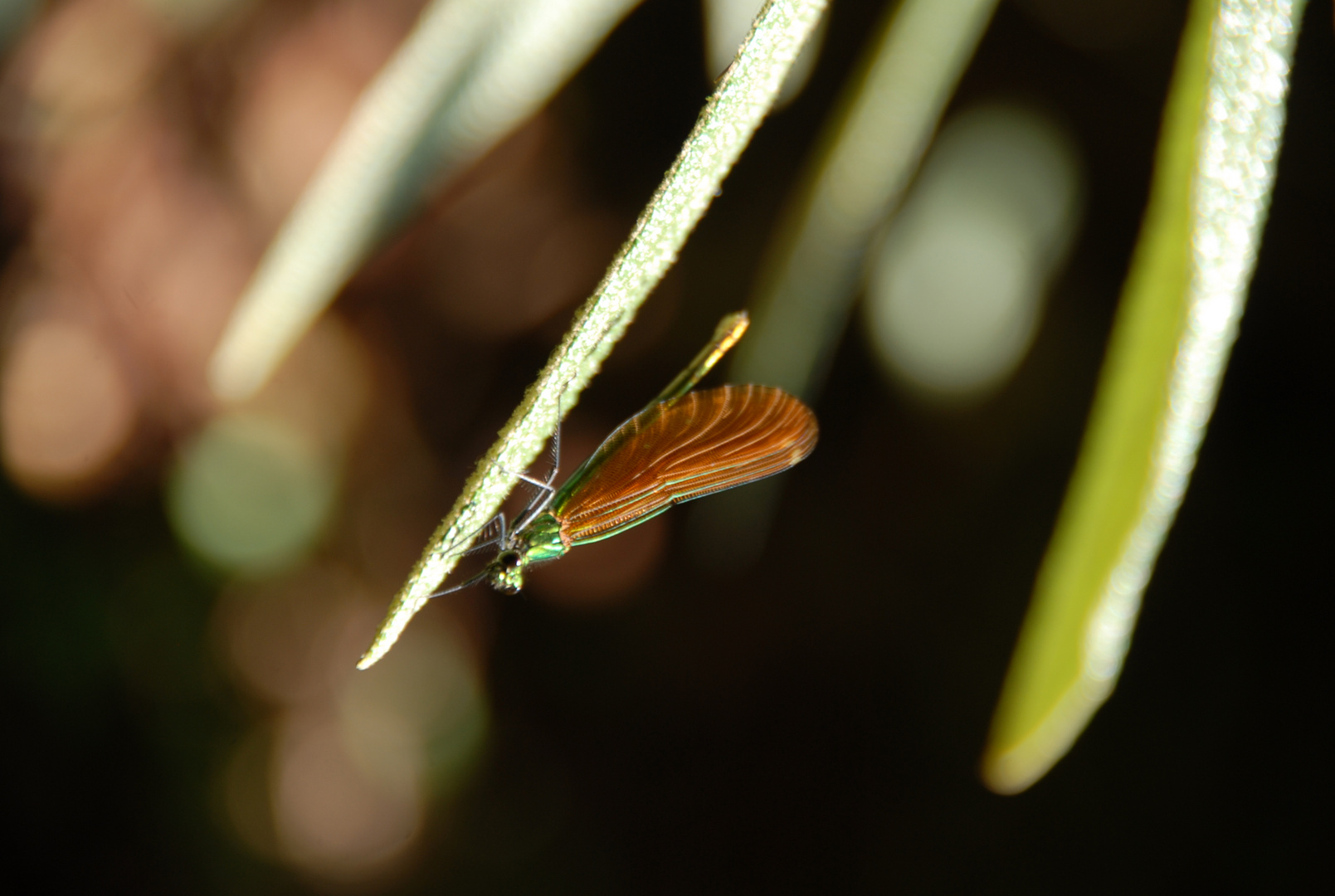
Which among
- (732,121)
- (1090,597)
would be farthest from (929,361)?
(732,121)

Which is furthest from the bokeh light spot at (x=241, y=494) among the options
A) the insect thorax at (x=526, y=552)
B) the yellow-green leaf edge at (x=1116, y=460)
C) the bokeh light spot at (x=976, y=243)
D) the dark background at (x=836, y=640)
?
the yellow-green leaf edge at (x=1116, y=460)

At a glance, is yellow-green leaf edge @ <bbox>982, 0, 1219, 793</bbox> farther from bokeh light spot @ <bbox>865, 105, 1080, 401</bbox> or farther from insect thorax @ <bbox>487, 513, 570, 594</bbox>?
bokeh light spot @ <bbox>865, 105, 1080, 401</bbox>

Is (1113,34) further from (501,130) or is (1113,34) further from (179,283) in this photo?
(179,283)

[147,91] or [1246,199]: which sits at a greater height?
[147,91]

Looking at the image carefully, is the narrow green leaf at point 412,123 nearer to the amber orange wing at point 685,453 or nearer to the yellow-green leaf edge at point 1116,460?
the amber orange wing at point 685,453

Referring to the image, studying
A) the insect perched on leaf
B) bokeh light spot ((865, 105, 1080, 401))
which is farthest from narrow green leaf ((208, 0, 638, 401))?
bokeh light spot ((865, 105, 1080, 401))
